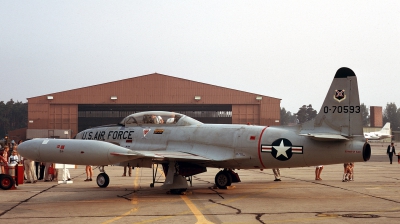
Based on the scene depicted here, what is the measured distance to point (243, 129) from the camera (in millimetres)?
17641

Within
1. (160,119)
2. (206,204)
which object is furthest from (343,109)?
(160,119)

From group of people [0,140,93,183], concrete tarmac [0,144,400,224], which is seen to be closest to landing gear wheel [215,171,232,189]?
concrete tarmac [0,144,400,224]

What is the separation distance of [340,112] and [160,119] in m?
6.61

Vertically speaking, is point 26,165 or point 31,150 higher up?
point 31,150

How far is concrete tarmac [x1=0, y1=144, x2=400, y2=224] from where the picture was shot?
39.7ft

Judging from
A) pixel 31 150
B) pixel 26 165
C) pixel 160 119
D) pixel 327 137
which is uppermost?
pixel 160 119

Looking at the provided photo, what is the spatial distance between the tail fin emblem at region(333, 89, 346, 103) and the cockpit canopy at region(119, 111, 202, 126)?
5109 millimetres

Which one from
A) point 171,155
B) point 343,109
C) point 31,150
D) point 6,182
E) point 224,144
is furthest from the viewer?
point 6,182

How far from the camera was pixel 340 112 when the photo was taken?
16219 millimetres

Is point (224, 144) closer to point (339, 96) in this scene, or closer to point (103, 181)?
point (339, 96)

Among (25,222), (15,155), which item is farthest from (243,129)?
(15,155)

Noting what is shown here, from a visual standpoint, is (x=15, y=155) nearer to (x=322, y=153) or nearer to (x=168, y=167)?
(x=168, y=167)

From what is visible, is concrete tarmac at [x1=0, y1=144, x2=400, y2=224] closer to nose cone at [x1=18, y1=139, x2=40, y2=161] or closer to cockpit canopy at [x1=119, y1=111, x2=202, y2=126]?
nose cone at [x1=18, y1=139, x2=40, y2=161]

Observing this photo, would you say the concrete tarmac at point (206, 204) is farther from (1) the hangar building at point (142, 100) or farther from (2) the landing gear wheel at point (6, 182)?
(1) the hangar building at point (142, 100)
